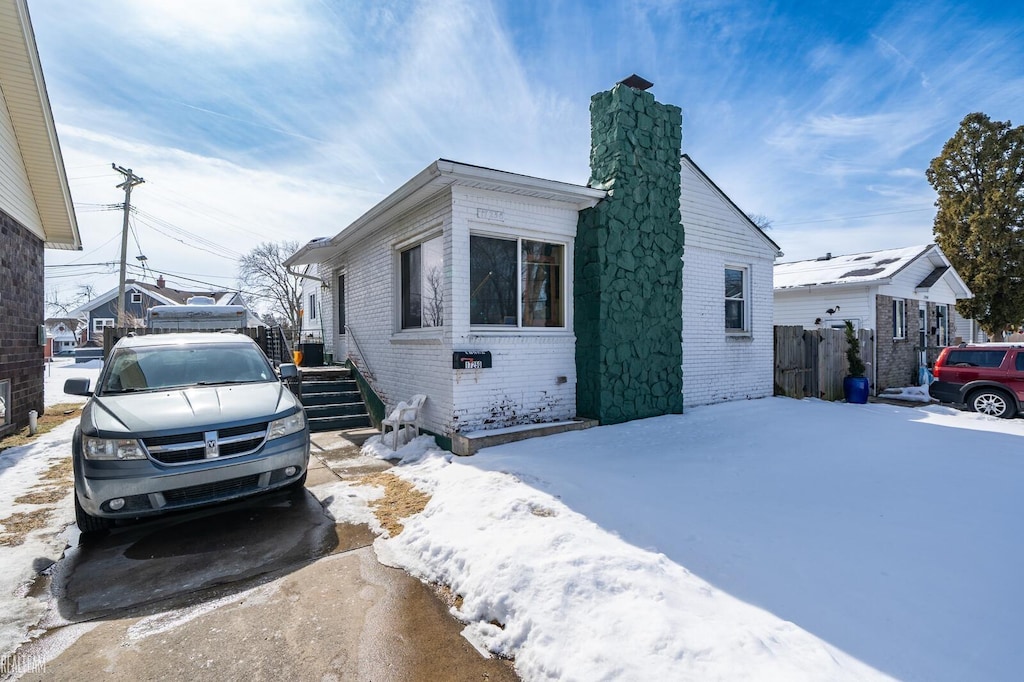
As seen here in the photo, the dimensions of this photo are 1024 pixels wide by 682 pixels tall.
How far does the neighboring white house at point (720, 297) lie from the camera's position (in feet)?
29.3

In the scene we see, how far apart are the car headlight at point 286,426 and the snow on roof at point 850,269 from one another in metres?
15.4

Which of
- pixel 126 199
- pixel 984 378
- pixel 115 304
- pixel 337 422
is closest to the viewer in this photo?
pixel 337 422

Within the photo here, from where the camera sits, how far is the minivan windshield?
179 inches

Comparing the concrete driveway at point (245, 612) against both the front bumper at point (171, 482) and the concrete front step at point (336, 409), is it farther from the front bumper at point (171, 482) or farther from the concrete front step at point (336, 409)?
the concrete front step at point (336, 409)

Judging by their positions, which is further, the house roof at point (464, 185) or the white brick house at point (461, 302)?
the white brick house at point (461, 302)

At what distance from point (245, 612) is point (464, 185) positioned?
510 cm

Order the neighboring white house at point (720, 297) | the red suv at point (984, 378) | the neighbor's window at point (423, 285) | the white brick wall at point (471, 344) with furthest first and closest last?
1. the red suv at point (984, 378)
2. the neighboring white house at point (720, 297)
3. the neighbor's window at point (423, 285)
4. the white brick wall at point (471, 344)

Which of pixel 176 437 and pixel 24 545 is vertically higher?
pixel 176 437

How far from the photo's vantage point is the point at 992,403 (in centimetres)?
960

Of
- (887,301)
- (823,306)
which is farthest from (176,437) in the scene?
(887,301)

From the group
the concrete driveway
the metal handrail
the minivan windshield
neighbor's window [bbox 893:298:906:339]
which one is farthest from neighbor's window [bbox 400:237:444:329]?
neighbor's window [bbox 893:298:906:339]

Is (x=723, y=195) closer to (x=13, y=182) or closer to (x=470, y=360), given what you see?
(x=470, y=360)

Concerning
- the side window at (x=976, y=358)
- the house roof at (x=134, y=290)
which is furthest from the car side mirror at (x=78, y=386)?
the house roof at (x=134, y=290)

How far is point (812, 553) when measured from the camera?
10.5 feet
